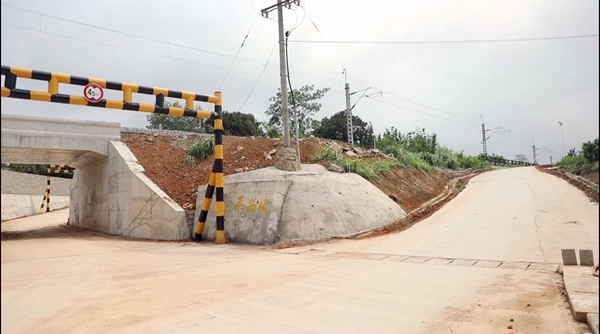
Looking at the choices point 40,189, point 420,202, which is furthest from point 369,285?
point 40,189

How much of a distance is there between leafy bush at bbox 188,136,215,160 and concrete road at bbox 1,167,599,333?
6.96 m

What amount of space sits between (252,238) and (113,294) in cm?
564

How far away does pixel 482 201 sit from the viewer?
43.3ft

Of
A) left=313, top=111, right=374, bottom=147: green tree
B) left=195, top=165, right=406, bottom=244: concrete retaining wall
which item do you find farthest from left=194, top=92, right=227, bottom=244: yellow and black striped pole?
left=313, top=111, right=374, bottom=147: green tree

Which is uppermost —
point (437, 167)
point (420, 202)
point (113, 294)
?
point (437, 167)

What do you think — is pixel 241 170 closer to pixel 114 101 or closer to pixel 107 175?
pixel 114 101

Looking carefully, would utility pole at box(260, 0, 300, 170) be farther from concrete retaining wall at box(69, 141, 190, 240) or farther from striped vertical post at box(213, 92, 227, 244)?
concrete retaining wall at box(69, 141, 190, 240)

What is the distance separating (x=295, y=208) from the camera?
10930 mm

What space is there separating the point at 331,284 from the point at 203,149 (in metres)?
12.2

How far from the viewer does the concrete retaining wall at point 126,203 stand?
13.1m

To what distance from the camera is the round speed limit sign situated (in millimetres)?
9781

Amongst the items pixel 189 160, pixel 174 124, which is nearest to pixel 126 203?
pixel 189 160

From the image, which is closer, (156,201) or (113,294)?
(113,294)

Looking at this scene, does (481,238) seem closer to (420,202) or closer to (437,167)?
(420,202)
